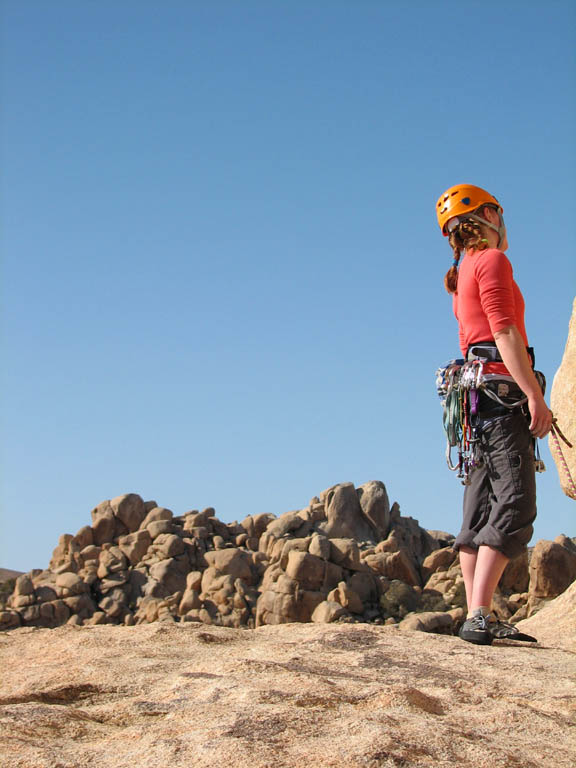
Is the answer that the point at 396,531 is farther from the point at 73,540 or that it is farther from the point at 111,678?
the point at 111,678

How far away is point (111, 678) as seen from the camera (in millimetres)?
4148

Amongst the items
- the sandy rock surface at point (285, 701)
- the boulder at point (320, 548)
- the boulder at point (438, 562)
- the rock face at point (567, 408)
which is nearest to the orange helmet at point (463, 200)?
the rock face at point (567, 408)

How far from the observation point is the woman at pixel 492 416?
5066 millimetres

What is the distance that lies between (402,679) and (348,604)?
62.0ft

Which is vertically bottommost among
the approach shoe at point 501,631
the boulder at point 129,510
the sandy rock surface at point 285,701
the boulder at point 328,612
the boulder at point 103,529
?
the sandy rock surface at point 285,701

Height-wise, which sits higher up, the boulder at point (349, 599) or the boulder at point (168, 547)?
the boulder at point (168, 547)

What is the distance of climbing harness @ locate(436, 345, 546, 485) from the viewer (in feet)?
17.1

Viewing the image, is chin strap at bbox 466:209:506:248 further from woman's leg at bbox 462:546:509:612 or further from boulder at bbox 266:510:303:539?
boulder at bbox 266:510:303:539

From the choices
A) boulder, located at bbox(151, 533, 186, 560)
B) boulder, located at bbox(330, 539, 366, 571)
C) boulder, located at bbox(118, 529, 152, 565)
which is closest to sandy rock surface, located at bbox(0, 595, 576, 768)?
boulder, located at bbox(330, 539, 366, 571)

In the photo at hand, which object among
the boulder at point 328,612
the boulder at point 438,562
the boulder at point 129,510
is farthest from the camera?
the boulder at point 129,510

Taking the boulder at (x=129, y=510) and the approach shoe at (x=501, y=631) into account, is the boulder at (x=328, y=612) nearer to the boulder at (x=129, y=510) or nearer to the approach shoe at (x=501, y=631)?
the boulder at (x=129, y=510)

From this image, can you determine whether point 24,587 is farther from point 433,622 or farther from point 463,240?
point 463,240

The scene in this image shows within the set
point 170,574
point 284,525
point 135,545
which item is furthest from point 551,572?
point 135,545

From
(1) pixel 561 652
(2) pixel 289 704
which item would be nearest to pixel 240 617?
(1) pixel 561 652
